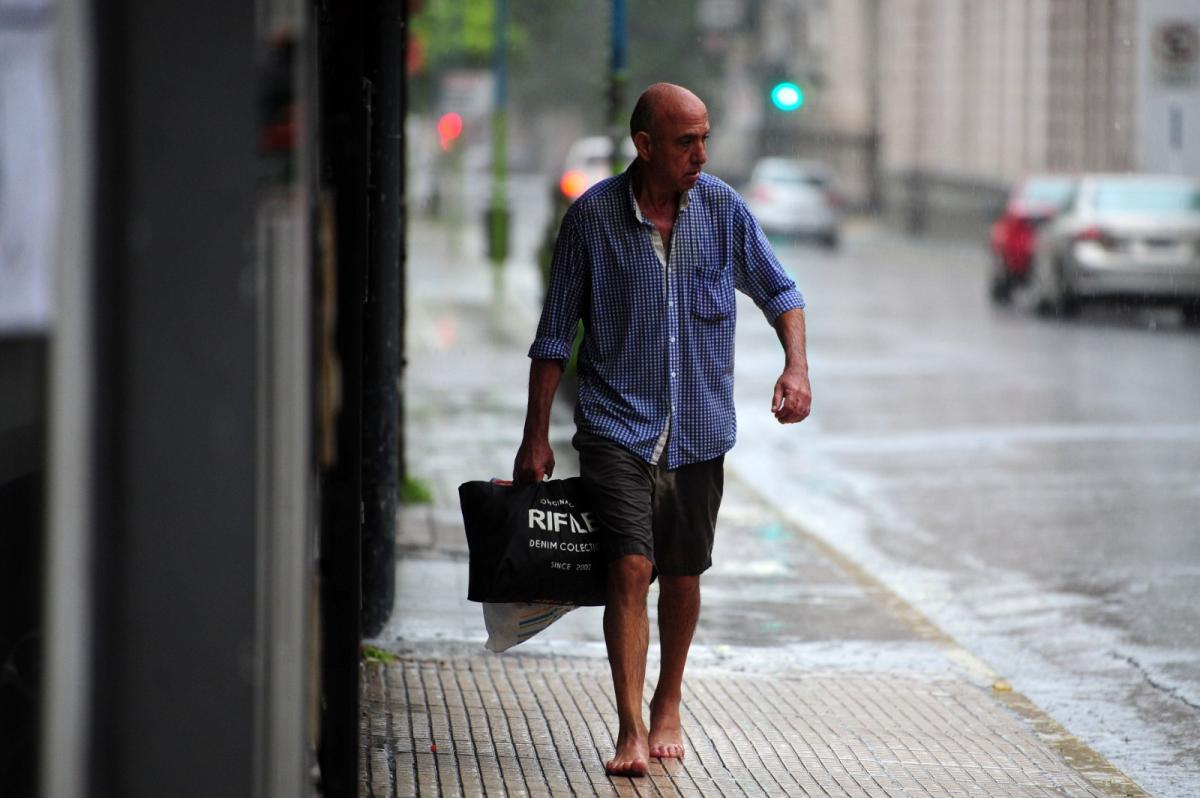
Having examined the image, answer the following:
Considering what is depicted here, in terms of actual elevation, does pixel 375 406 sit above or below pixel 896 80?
below

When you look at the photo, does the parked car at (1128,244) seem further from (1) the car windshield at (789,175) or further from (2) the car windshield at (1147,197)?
(1) the car windshield at (789,175)

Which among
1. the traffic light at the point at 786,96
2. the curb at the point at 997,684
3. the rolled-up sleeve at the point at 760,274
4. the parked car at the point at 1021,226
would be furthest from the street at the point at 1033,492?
the parked car at the point at 1021,226

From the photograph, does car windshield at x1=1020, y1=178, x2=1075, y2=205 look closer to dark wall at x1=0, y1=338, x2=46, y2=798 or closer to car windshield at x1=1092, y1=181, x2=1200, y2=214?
car windshield at x1=1092, y1=181, x2=1200, y2=214

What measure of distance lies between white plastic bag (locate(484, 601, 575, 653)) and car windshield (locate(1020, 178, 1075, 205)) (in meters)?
21.7

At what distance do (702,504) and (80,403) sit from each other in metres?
2.80

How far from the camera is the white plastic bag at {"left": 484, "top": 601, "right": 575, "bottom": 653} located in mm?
5359

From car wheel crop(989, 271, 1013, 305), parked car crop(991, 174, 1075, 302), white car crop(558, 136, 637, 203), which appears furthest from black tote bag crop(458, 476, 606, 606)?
car wheel crop(989, 271, 1013, 305)

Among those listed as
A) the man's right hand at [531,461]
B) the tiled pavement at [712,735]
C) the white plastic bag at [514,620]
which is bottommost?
the tiled pavement at [712,735]

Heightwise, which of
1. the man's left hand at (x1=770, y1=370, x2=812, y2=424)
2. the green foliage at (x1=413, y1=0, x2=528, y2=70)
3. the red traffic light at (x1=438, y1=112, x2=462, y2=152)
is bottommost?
the man's left hand at (x1=770, y1=370, x2=812, y2=424)

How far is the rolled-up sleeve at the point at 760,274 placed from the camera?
543 centimetres

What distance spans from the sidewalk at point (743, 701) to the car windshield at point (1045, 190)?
17.2m

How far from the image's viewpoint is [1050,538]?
9.88 metres

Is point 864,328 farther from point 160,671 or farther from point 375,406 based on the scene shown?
point 160,671

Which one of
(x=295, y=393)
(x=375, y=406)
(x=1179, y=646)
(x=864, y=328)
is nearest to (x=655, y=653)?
(x=375, y=406)
